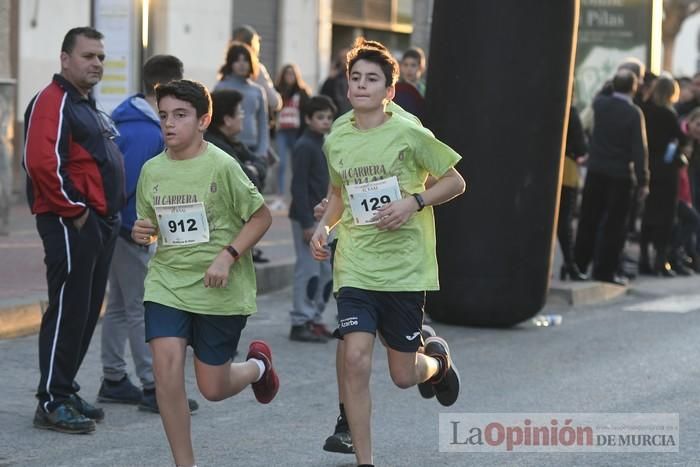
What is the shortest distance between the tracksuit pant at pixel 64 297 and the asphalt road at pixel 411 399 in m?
0.25

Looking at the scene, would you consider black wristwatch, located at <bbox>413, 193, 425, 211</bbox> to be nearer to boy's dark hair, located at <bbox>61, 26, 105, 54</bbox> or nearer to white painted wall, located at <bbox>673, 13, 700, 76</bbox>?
boy's dark hair, located at <bbox>61, 26, 105, 54</bbox>

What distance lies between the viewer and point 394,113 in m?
6.73

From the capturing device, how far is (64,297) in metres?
7.59

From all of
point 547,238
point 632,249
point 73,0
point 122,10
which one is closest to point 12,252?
point 122,10

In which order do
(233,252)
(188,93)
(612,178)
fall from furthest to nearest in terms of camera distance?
(612,178), (188,93), (233,252)

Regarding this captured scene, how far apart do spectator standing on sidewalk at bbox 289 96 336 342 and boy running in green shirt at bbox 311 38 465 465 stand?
3579 millimetres

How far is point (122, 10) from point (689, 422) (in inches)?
280

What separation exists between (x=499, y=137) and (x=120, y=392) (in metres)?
3.91

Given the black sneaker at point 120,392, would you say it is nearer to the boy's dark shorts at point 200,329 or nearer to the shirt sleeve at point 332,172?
the boy's dark shorts at point 200,329

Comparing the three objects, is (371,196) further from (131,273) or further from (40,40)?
(40,40)

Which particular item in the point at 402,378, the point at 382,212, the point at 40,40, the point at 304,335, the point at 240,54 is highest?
the point at 240,54

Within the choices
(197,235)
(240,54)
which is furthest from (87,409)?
(240,54)

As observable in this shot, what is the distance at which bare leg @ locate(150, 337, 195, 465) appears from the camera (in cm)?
618

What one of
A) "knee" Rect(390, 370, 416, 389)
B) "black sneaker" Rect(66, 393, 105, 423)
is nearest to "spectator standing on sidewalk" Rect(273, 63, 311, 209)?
"black sneaker" Rect(66, 393, 105, 423)
